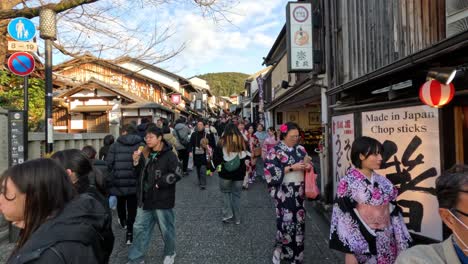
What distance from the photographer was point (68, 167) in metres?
2.65

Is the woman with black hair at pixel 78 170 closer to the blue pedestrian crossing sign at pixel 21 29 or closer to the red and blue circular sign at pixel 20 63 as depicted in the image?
the red and blue circular sign at pixel 20 63

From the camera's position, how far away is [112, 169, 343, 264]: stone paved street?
194 inches

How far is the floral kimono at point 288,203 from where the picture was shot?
451 centimetres

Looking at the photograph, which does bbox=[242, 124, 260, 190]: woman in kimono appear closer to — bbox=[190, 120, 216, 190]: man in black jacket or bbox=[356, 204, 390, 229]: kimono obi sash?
bbox=[190, 120, 216, 190]: man in black jacket

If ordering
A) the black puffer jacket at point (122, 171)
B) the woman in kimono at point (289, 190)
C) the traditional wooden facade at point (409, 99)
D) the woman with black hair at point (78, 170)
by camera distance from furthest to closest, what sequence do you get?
the black puffer jacket at point (122, 171) → the woman in kimono at point (289, 190) → the traditional wooden facade at point (409, 99) → the woman with black hair at point (78, 170)

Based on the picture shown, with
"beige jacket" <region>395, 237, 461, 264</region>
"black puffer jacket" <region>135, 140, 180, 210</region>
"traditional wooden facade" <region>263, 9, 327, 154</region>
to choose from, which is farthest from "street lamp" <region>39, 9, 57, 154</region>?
"beige jacket" <region>395, 237, 461, 264</region>

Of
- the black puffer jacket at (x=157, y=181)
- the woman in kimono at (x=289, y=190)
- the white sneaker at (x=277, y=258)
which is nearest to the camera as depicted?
the black puffer jacket at (x=157, y=181)

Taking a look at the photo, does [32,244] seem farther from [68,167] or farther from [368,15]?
[368,15]

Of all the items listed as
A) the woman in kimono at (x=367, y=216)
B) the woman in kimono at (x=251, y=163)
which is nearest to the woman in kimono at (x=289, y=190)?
the woman in kimono at (x=367, y=216)

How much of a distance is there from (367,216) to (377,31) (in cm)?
358

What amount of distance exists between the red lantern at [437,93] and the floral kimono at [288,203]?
5.64 ft

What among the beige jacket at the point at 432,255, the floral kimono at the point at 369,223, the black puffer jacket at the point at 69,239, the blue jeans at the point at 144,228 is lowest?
the blue jeans at the point at 144,228

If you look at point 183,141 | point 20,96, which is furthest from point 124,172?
point 183,141

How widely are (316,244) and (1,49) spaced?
798 cm
